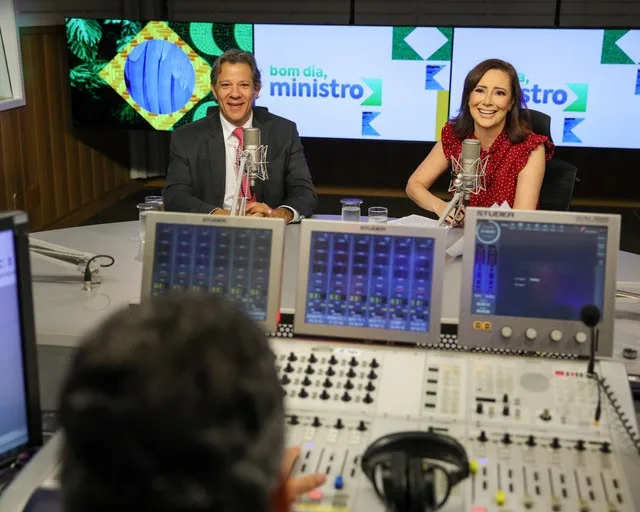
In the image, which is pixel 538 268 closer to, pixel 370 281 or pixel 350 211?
pixel 370 281

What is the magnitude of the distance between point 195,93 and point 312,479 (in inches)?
191

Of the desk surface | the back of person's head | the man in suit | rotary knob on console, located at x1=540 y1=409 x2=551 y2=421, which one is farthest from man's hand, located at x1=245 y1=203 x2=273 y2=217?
the back of person's head

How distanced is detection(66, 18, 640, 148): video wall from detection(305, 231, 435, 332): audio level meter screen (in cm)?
416

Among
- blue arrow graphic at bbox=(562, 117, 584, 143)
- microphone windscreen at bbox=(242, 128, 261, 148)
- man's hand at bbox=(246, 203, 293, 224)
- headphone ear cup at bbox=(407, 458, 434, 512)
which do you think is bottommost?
headphone ear cup at bbox=(407, 458, 434, 512)

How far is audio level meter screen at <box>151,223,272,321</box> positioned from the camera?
1.63 m

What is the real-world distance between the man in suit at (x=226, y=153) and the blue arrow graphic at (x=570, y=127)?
9.86ft

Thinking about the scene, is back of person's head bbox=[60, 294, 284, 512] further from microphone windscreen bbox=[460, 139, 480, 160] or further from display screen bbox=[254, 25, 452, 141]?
display screen bbox=[254, 25, 452, 141]

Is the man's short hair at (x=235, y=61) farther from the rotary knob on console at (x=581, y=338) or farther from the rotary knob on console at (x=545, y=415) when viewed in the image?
the rotary knob on console at (x=545, y=415)

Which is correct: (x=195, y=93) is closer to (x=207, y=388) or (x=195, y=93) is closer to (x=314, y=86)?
(x=314, y=86)

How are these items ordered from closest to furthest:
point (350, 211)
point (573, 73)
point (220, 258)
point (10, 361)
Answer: point (10, 361) → point (220, 258) → point (350, 211) → point (573, 73)

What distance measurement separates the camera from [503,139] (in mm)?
3113

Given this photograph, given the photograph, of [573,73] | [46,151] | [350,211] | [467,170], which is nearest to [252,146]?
[350,211]

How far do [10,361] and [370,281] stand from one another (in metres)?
0.69

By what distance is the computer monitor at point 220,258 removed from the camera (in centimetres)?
162
